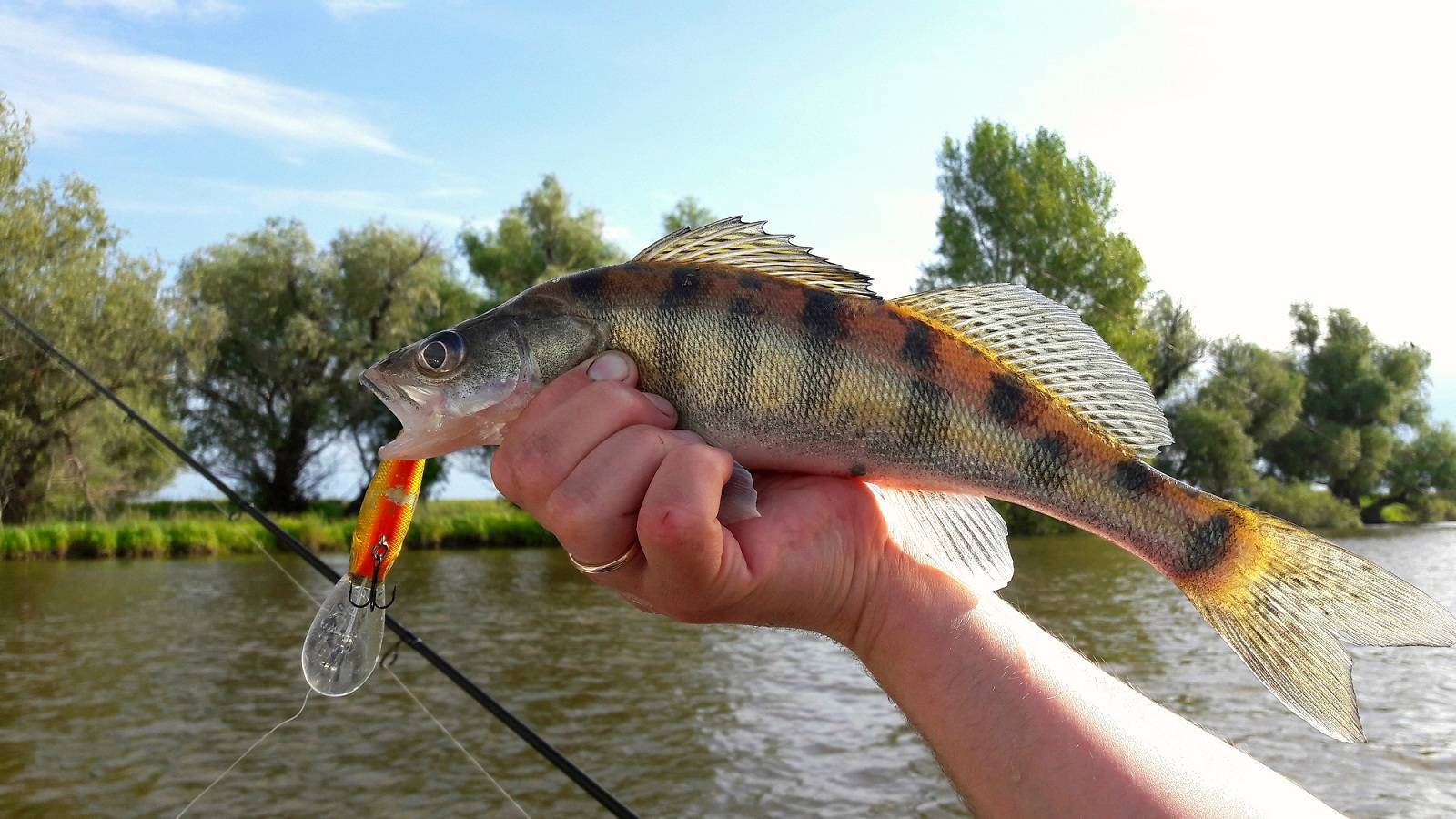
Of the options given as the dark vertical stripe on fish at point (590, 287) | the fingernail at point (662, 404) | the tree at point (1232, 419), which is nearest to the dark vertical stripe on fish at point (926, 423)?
the fingernail at point (662, 404)

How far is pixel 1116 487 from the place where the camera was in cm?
223

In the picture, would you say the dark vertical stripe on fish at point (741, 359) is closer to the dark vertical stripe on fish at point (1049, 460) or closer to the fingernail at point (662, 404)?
the fingernail at point (662, 404)

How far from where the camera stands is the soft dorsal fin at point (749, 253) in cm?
240

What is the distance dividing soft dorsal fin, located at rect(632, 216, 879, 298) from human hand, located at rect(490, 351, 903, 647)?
318 millimetres

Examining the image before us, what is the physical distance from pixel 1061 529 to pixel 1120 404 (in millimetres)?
36664

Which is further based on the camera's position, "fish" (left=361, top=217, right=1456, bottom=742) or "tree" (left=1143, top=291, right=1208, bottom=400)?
"tree" (left=1143, top=291, right=1208, bottom=400)

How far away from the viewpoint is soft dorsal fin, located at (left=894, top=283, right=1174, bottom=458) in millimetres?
2281

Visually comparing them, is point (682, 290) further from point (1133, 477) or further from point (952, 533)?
point (1133, 477)

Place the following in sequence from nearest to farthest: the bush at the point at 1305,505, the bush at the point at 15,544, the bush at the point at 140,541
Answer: the bush at the point at 15,544 < the bush at the point at 140,541 < the bush at the point at 1305,505

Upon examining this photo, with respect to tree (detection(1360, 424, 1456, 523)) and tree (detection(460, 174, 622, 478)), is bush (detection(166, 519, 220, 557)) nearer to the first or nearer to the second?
tree (detection(460, 174, 622, 478))

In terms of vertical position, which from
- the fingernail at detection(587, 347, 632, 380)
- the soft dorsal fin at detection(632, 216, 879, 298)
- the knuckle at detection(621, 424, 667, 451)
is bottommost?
the knuckle at detection(621, 424, 667, 451)

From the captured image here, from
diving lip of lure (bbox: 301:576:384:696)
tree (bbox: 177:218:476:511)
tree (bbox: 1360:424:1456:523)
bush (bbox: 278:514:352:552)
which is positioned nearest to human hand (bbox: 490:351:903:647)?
diving lip of lure (bbox: 301:576:384:696)

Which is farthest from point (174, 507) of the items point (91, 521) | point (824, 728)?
point (824, 728)

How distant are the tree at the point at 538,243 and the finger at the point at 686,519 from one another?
39.0 metres
